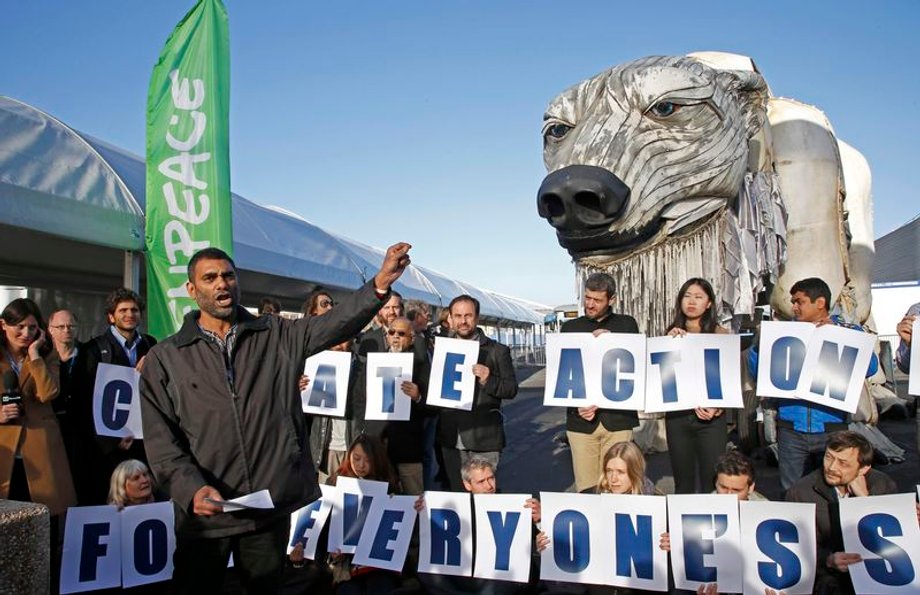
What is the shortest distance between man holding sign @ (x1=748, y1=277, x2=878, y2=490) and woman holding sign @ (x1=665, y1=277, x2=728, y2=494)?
1.41 feet

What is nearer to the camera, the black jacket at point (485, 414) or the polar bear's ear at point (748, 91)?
the polar bear's ear at point (748, 91)

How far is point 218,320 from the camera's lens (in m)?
3.06

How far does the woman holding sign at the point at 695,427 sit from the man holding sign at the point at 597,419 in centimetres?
28

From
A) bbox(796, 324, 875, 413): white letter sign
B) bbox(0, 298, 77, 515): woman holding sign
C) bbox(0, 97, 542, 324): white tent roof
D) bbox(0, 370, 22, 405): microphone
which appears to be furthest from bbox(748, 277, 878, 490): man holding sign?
bbox(0, 97, 542, 324): white tent roof

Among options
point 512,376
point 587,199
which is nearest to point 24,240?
point 512,376

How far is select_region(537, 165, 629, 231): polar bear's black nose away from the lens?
415cm

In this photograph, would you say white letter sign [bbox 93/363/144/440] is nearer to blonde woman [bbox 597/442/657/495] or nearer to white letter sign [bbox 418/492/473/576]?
white letter sign [bbox 418/492/473/576]

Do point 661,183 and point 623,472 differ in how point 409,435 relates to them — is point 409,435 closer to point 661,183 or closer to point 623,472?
point 623,472

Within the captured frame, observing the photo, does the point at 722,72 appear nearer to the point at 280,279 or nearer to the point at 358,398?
the point at 358,398

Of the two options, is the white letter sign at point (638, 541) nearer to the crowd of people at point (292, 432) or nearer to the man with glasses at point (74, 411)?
the crowd of people at point (292, 432)

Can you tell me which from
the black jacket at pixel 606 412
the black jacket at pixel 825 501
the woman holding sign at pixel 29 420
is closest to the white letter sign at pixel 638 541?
the black jacket at pixel 606 412

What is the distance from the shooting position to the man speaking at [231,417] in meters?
2.85

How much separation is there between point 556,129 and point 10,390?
381 cm

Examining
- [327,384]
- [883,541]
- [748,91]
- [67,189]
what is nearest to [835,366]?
[883,541]
